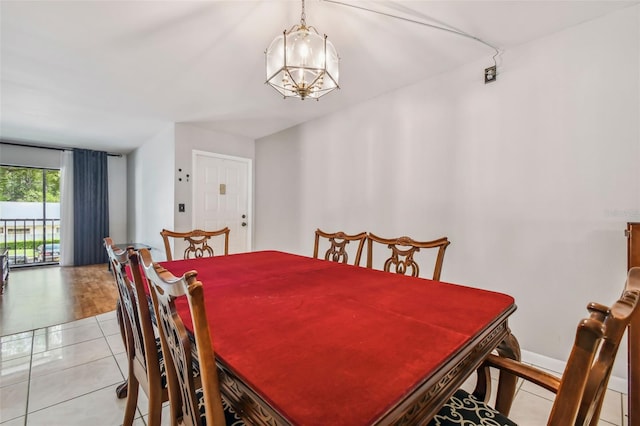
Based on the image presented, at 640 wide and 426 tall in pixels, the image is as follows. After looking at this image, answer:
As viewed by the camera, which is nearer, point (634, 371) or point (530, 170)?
point (634, 371)

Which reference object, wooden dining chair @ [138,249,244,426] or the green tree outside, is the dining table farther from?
the green tree outside

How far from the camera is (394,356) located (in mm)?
720

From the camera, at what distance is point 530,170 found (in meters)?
2.08

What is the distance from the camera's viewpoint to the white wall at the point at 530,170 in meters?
1.78

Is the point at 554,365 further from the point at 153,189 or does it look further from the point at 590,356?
the point at 153,189

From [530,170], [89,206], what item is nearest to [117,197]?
[89,206]

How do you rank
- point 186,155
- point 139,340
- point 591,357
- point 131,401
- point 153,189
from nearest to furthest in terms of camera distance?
1. point 591,357
2. point 139,340
3. point 131,401
4. point 186,155
5. point 153,189

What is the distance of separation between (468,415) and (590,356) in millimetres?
649

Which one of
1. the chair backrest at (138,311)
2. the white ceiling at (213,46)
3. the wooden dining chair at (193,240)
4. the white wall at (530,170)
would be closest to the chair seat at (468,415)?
the chair backrest at (138,311)

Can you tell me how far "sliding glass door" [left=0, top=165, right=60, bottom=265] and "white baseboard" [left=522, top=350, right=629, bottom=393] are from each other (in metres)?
7.80

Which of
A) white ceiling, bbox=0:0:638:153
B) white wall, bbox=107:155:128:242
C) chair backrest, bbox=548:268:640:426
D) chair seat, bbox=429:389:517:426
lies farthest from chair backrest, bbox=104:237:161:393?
white wall, bbox=107:155:128:242

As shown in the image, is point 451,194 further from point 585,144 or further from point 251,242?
point 251,242

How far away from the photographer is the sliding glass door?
17.2 feet

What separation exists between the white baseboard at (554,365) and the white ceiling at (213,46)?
2.29m
